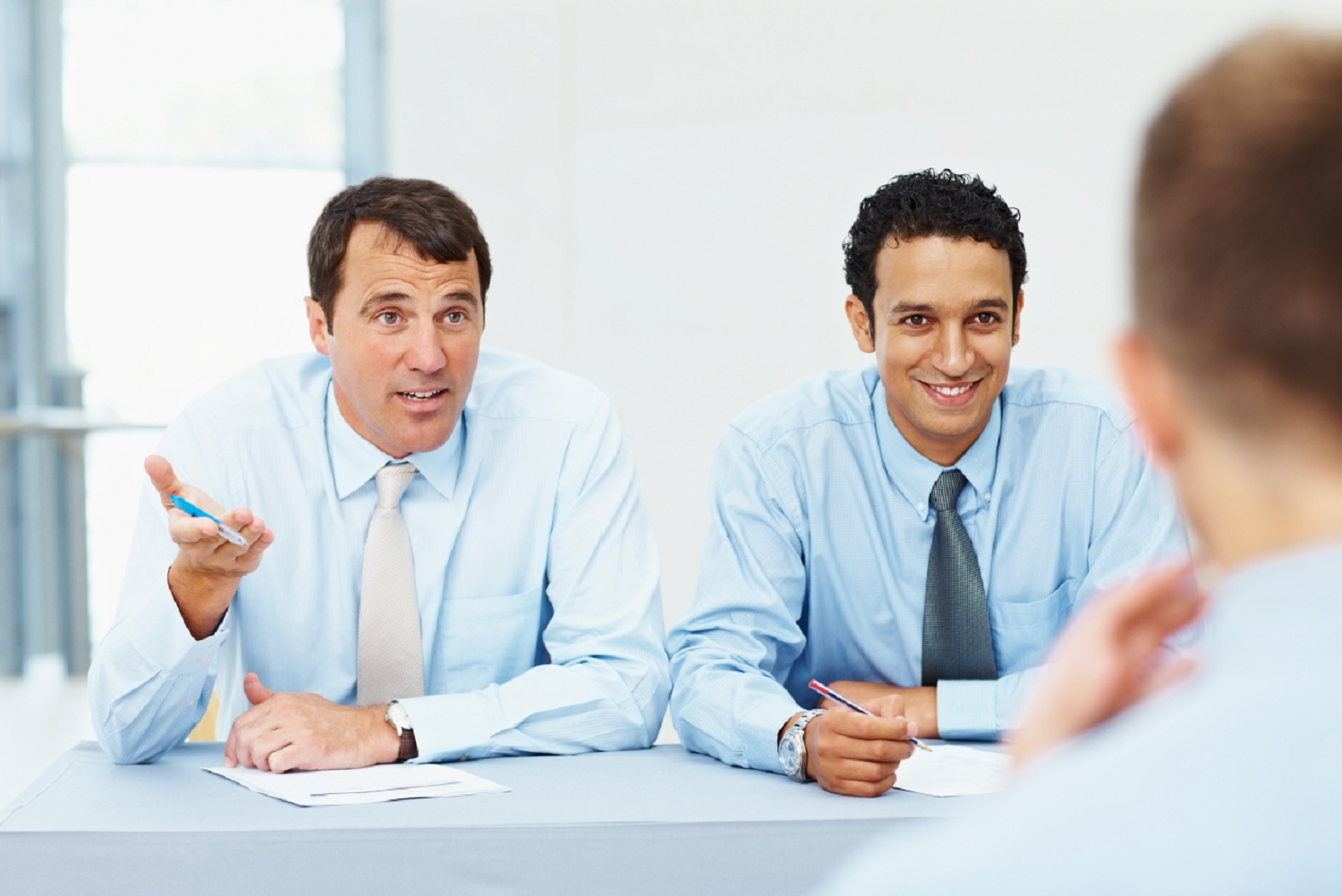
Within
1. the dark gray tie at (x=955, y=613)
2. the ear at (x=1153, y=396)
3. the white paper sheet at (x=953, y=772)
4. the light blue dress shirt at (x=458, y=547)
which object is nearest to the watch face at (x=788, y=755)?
the white paper sheet at (x=953, y=772)

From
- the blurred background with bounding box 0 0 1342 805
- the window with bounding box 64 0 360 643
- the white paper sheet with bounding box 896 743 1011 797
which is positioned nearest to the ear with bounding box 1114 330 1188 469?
the white paper sheet with bounding box 896 743 1011 797

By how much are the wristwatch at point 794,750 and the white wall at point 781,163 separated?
7.84 feet

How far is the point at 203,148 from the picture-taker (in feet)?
14.9

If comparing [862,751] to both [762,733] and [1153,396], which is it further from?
[1153,396]

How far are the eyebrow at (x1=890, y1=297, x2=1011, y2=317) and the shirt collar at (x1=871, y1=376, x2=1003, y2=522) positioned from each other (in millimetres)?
186

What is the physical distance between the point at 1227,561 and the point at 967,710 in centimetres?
128

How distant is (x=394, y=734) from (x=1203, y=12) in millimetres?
3417

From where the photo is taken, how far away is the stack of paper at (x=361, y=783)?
137 cm

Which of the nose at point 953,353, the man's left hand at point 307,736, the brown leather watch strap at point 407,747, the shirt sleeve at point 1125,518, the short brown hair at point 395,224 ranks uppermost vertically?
the short brown hair at point 395,224

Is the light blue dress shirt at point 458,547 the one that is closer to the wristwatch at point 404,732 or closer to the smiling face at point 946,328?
the wristwatch at point 404,732

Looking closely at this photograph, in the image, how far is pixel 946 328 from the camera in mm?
1928

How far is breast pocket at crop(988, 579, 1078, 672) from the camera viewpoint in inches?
76.9

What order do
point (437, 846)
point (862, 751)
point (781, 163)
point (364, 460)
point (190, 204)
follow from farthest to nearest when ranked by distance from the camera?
point (190, 204), point (781, 163), point (364, 460), point (862, 751), point (437, 846)

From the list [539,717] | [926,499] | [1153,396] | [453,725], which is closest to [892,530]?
[926,499]
